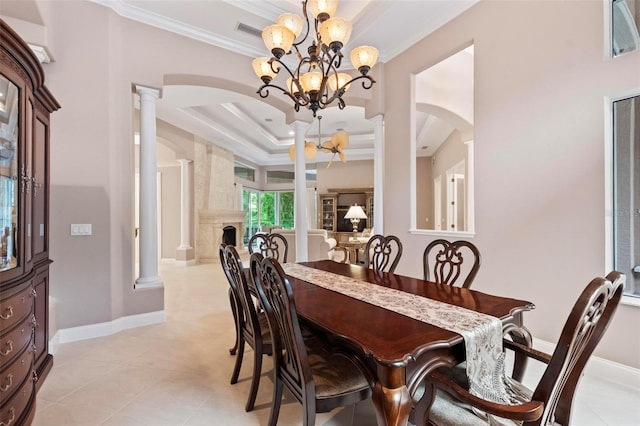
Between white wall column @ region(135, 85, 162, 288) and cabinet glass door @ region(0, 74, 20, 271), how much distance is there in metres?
1.69

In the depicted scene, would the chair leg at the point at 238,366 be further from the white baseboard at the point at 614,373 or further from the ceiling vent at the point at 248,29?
the ceiling vent at the point at 248,29

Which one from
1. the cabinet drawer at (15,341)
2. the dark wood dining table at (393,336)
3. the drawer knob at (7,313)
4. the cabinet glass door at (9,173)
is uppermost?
the cabinet glass door at (9,173)

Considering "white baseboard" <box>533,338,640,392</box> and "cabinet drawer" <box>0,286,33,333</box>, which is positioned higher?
"cabinet drawer" <box>0,286,33,333</box>

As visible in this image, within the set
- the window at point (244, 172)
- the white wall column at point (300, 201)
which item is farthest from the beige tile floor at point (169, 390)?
the window at point (244, 172)

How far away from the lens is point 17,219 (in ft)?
5.72

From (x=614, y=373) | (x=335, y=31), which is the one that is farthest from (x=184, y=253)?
(x=614, y=373)

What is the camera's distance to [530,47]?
2672mm

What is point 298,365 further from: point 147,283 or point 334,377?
point 147,283

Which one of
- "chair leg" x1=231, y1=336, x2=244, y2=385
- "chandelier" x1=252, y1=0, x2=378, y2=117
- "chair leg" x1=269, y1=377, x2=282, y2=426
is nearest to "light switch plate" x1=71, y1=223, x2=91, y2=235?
"chair leg" x1=231, y1=336, x2=244, y2=385

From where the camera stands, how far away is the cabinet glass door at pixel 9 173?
160 cm

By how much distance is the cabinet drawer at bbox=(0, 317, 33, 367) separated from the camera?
4.80 ft

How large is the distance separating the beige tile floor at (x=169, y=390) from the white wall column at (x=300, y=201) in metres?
1.62

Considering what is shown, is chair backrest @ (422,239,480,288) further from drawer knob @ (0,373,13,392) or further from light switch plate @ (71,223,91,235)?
light switch plate @ (71,223,91,235)

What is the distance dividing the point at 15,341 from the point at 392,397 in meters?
1.92
